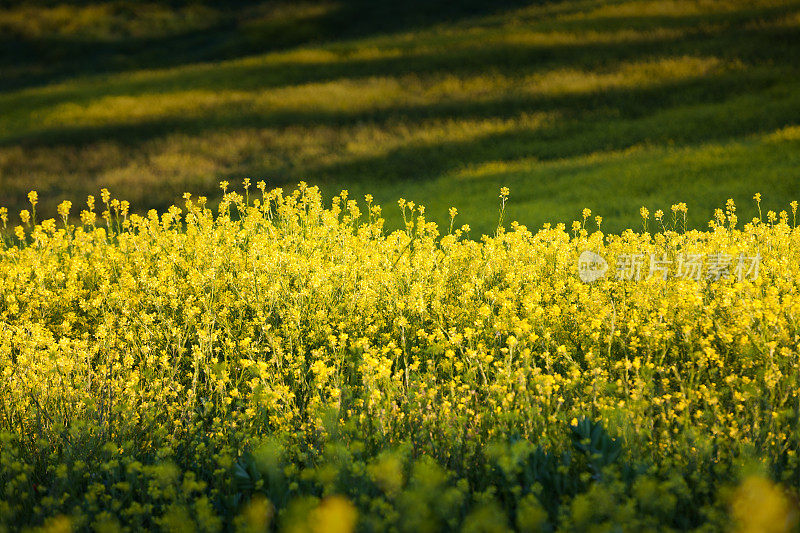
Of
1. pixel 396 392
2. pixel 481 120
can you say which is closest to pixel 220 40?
pixel 481 120

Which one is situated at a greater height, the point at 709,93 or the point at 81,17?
the point at 81,17

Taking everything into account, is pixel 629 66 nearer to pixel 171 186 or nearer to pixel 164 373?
pixel 171 186

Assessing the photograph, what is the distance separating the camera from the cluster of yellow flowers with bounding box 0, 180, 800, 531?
3.06 m

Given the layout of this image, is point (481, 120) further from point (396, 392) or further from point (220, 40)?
point (220, 40)

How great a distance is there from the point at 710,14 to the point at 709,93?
8298 mm

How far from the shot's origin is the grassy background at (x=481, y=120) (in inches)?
513

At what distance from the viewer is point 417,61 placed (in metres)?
22.8

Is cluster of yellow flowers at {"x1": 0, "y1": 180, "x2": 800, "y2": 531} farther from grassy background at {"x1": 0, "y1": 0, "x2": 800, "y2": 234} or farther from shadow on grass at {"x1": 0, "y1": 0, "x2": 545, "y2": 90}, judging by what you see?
shadow on grass at {"x1": 0, "y1": 0, "x2": 545, "y2": 90}

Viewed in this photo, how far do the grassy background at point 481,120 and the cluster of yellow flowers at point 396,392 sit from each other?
5.15 meters

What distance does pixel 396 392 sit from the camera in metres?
4.11

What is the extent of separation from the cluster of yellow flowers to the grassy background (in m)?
5.15

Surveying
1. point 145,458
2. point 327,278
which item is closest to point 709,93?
point 327,278

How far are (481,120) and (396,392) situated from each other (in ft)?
50.1

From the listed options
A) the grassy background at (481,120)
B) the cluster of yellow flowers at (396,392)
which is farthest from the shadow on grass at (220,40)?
the cluster of yellow flowers at (396,392)
